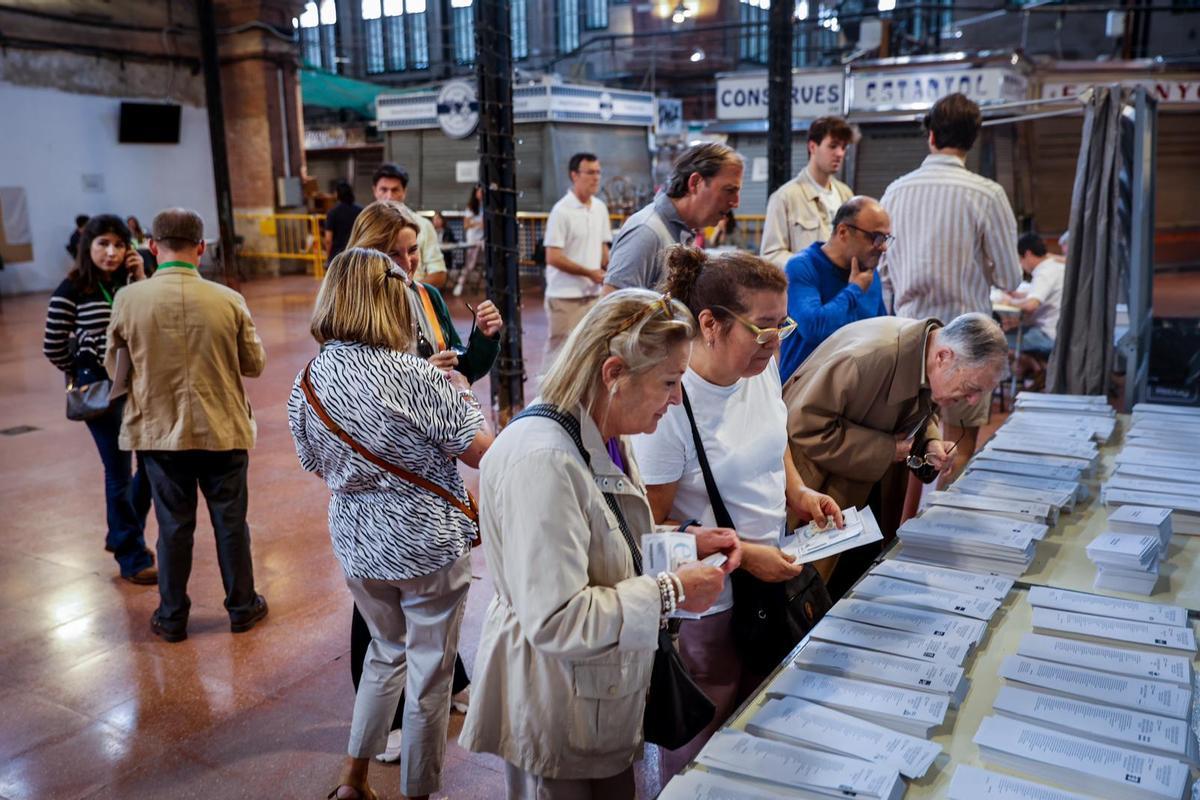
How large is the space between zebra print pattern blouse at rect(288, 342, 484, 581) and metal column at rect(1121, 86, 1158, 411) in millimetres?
3510

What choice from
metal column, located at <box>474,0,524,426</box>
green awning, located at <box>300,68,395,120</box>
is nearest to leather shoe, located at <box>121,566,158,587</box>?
metal column, located at <box>474,0,524,426</box>

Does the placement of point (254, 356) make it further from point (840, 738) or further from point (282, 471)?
point (840, 738)

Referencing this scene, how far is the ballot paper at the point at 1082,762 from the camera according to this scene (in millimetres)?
1601

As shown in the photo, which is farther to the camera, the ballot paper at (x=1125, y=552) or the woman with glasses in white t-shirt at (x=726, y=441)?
the ballot paper at (x=1125, y=552)

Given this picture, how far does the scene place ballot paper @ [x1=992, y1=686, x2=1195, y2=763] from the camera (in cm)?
173

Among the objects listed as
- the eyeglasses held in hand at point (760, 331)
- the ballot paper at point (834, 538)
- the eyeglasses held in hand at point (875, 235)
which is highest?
the eyeglasses held in hand at point (875, 235)

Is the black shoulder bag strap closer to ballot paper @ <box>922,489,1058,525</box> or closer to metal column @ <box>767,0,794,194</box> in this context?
ballot paper @ <box>922,489,1058,525</box>

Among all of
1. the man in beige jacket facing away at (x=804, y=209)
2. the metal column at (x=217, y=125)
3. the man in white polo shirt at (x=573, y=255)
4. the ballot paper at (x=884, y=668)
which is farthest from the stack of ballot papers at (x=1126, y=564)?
the metal column at (x=217, y=125)

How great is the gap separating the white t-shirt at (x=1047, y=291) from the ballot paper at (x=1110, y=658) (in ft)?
19.7

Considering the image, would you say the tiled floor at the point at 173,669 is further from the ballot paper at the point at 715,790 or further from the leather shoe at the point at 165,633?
the ballot paper at the point at 715,790

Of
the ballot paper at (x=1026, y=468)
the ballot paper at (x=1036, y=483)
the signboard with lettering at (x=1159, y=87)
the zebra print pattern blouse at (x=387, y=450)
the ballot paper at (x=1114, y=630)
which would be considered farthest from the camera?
the signboard with lettering at (x=1159, y=87)

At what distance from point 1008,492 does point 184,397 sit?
119 inches

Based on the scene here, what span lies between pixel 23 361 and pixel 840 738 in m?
11.0

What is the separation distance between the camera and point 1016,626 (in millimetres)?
2240
